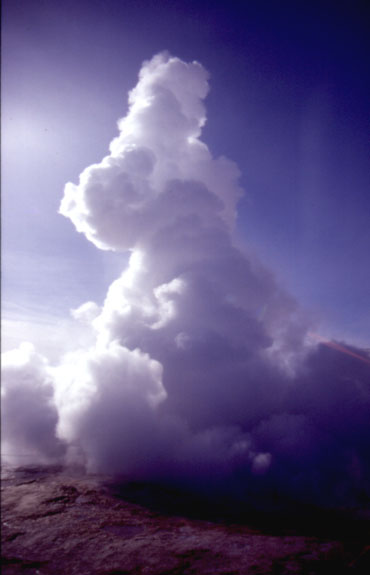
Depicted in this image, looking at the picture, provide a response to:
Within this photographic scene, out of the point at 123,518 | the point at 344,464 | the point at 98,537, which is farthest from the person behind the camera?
the point at 344,464

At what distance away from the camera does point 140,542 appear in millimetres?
13922

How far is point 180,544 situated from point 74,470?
54.9 feet

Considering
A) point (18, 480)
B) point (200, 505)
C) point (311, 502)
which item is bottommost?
point (311, 502)

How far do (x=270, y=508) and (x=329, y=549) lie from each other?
37.1 feet

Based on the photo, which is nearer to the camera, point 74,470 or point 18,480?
point 18,480

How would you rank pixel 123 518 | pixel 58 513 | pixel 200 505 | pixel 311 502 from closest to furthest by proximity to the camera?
pixel 58 513
pixel 123 518
pixel 200 505
pixel 311 502

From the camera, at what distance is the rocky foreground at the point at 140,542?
11.4m

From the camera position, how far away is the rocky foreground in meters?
11.4

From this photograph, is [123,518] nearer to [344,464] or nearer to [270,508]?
[270,508]

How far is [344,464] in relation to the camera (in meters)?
36.6

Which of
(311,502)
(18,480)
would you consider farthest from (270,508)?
(18,480)

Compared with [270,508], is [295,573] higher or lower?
higher

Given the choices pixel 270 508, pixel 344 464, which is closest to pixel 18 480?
pixel 270 508

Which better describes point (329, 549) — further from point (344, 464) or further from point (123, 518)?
point (344, 464)
